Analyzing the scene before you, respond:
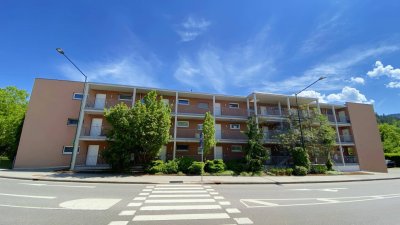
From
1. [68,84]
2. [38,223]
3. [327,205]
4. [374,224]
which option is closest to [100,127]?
[68,84]

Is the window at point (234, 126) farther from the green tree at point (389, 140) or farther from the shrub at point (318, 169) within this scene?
the green tree at point (389, 140)

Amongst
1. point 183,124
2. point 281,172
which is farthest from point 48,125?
point 281,172

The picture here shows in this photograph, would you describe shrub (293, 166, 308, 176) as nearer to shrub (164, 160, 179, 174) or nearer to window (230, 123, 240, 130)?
window (230, 123, 240, 130)

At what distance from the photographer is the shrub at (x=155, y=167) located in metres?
16.9

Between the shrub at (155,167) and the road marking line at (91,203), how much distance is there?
9.31 meters

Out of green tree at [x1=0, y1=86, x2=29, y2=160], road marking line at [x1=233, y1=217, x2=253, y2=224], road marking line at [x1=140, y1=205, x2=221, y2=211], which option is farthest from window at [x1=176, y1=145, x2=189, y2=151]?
green tree at [x1=0, y1=86, x2=29, y2=160]

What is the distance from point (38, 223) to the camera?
5039 millimetres

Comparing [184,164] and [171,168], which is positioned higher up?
[184,164]

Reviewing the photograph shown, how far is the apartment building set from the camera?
19.9 meters

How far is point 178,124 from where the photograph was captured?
77.7 feet

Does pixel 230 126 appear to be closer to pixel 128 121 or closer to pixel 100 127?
pixel 128 121

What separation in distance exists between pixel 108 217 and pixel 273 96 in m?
23.3

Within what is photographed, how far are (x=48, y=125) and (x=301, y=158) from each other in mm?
25892

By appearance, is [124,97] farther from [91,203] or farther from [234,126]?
[91,203]
